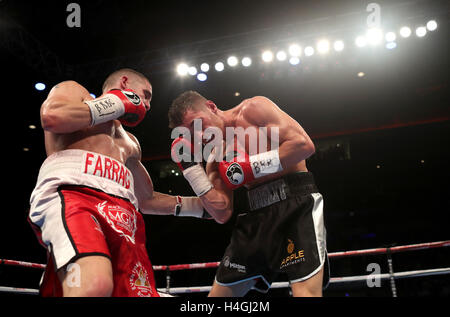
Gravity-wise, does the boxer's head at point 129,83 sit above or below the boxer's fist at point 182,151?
above

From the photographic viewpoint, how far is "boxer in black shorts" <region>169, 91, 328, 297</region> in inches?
69.7

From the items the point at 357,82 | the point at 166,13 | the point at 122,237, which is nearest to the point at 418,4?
the point at 357,82

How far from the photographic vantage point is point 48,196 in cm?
151

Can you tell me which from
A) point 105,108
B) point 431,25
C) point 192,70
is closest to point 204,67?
point 192,70

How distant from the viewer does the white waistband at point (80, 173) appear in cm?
154

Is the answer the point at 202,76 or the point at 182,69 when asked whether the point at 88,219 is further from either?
the point at 202,76

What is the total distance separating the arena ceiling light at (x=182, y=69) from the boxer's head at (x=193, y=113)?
370 cm

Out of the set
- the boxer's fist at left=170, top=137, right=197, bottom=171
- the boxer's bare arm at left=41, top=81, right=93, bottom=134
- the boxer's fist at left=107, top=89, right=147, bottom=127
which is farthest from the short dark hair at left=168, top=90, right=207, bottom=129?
the boxer's bare arm at left=41, top=81, right=93, bottom=134

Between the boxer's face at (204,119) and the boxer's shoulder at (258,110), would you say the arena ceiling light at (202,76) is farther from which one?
the boxer's shoulder at (258,110)

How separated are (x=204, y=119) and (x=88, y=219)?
3.09 feet

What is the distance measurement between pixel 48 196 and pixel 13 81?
5.55 meters

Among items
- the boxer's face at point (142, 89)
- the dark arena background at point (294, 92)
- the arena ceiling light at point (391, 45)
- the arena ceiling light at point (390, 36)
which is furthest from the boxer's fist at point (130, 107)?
the arena ceiling light at point (391, 45)

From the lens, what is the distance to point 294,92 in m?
7.59

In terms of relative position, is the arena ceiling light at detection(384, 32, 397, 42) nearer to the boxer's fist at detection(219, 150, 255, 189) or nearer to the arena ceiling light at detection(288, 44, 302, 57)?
the arena ceiling light at detection(288, 44, 302, 57)
